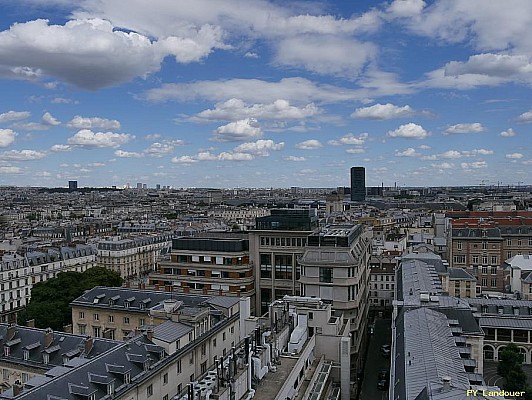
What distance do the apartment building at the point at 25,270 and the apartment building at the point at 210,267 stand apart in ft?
89.4

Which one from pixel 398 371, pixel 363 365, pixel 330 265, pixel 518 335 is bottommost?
pixel 363 365

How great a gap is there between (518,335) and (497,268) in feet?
102

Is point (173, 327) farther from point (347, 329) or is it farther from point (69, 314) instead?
point (69, 314)

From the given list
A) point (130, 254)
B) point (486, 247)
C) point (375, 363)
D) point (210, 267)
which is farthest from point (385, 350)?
point (130, 254)

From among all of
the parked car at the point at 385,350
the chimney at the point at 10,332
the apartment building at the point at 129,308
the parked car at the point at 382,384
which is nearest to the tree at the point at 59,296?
the apartment building at the point at 129,308

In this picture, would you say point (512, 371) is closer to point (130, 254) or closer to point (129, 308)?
point (129, 308)

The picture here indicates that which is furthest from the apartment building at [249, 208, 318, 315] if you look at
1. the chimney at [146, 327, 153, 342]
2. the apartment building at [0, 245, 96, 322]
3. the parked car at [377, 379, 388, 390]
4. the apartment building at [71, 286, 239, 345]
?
the apartment building at [0, 245, 96, 322]

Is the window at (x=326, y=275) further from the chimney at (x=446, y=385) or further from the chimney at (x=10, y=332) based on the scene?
the chimney at (x=10, y=332)

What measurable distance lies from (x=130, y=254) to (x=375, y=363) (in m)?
71.3

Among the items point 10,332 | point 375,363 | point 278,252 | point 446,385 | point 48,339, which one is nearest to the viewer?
point 446,385

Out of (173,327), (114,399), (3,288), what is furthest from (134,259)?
(114,399)

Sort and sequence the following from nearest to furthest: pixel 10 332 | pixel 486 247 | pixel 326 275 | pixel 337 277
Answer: pixel 10 332
pixel 337 277
pixel 326 275
pixel 486 247

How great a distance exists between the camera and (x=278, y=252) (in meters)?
71.8

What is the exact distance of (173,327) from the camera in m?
42.2
